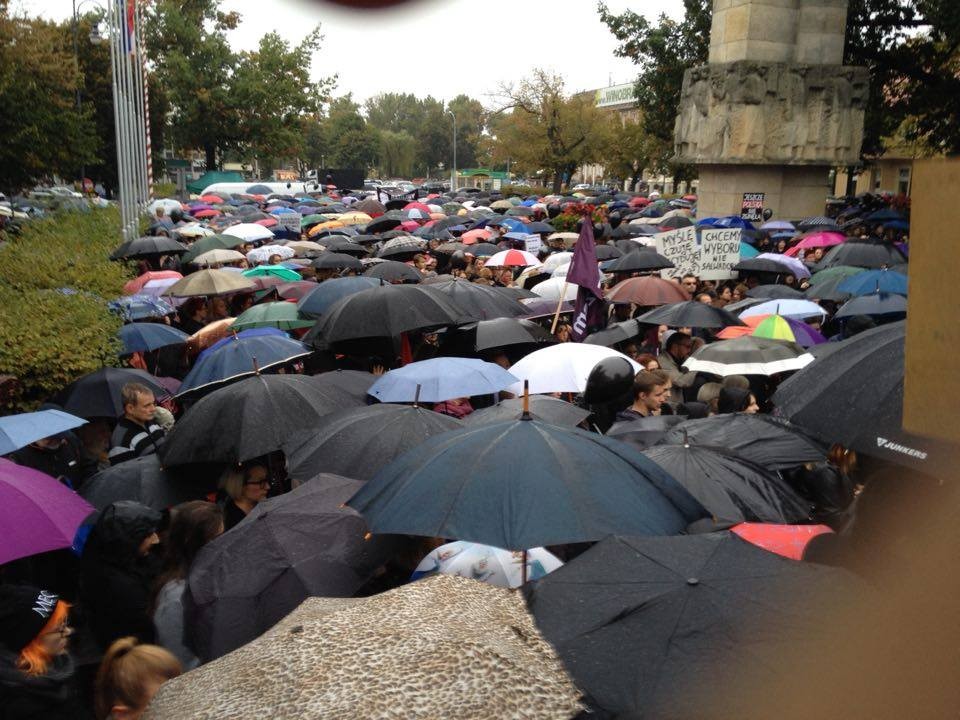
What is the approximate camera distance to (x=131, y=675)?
3207 mm

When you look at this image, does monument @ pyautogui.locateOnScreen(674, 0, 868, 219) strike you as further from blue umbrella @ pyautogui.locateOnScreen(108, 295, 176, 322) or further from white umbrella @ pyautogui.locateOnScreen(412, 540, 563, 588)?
white umbrella @ pyautogui.locateOnScreen(412, 540, 563, 588)

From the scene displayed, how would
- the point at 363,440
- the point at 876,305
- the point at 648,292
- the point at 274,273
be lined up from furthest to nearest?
1. the point at 274,273
2. the point at 648,292
3. the point at 876,305
4. the point at 363,440

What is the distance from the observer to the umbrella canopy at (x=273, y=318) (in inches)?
388

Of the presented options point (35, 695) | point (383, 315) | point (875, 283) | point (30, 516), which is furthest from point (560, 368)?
point (875, 283)

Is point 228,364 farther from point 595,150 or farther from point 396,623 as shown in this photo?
point 595,150

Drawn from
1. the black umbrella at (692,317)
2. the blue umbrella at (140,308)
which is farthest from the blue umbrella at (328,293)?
the black umbrella at (692,317)

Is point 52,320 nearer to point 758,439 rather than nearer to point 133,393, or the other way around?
point 133,393

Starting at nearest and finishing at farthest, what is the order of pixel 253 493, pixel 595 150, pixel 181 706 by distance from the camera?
pixel 181 706
pixel 253 493
pixel 595 150

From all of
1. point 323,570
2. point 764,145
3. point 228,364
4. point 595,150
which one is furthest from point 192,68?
point 323,570

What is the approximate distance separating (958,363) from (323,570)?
3.06 meters

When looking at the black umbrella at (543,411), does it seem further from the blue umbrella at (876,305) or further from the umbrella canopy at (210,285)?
the umbrella canopy at (210,285)

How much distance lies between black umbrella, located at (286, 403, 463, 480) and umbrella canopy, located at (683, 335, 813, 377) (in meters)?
2.61

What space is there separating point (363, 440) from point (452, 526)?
1.58 metres

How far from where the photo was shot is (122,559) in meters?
4.40
